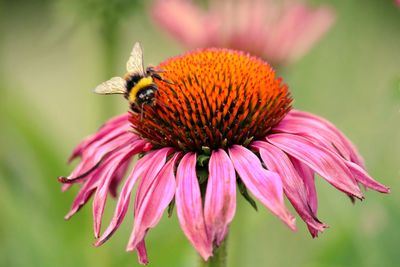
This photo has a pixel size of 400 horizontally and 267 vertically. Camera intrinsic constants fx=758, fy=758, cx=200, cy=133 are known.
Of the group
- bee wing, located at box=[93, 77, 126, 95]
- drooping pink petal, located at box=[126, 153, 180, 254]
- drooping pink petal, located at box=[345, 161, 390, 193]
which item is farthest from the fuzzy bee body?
drooping pink petal, located at box=[345, 161, 390, 193]

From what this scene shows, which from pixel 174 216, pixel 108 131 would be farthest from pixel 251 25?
pixel 108 131

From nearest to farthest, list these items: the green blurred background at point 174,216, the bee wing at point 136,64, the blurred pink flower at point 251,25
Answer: the bee wing at point 136,64
the green blurred background at point 174,216
the blurred pink flower at point 251,25

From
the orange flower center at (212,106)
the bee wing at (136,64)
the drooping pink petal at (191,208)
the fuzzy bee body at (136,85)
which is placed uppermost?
the bee wing at (136,64)

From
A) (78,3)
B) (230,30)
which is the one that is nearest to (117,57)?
(78,3)

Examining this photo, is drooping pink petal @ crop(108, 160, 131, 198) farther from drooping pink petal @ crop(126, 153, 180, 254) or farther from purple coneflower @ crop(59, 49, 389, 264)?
drooping pink petal @ crop(126, 153, 180, 254)

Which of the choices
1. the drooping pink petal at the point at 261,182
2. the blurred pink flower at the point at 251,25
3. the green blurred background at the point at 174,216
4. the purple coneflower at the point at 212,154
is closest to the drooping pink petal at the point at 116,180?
the purple coneflower at the point at 212,154

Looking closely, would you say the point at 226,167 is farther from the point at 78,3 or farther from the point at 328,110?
the point at 328,110

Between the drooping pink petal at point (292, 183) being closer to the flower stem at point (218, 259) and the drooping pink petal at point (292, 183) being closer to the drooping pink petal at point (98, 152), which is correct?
the flower stem at point (218, 259)
